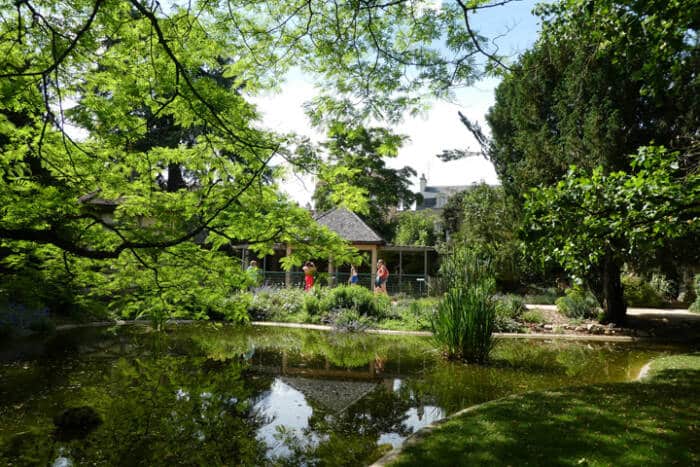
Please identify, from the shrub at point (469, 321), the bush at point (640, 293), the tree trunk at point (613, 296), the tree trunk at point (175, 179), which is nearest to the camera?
the shrub at point (469, 321)

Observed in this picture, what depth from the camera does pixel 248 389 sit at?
6.79 meters

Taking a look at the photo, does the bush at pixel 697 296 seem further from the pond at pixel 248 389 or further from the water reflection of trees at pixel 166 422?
the water reflection of trees at pixel 166 422

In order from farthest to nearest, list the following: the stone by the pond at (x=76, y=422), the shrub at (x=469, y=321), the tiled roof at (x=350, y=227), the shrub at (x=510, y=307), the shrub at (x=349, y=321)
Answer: the tiled roof at (x=350, y=227), the shrub at (x=510, y=307), the shrub at (x=349, y=321), the shrub at (x=469, y=321), the stone by the pond at (x=76, y=422)

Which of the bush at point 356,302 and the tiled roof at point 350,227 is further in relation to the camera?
the tiled roof at point 350,227

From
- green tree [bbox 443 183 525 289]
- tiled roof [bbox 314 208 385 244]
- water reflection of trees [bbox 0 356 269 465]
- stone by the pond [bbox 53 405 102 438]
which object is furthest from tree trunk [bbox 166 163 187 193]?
stone by the pond [bbox 53 405 102 438]

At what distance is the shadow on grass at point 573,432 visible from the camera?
379 cm

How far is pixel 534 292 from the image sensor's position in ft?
72.0

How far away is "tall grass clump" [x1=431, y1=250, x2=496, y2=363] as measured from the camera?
336 inches

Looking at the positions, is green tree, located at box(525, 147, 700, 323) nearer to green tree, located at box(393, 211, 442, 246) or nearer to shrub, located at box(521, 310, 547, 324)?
shrub, located at box(521, 310, 547, 324)

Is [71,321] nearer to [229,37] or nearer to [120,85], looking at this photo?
[120,85]

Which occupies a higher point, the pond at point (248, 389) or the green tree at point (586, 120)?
the green tree at point (586, 120)

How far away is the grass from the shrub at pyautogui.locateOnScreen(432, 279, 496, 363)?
2.56 m

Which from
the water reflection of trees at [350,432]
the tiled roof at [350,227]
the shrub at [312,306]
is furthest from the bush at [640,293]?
the water reflection of trees at [350,432]

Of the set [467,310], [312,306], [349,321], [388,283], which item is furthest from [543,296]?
[467,310]
